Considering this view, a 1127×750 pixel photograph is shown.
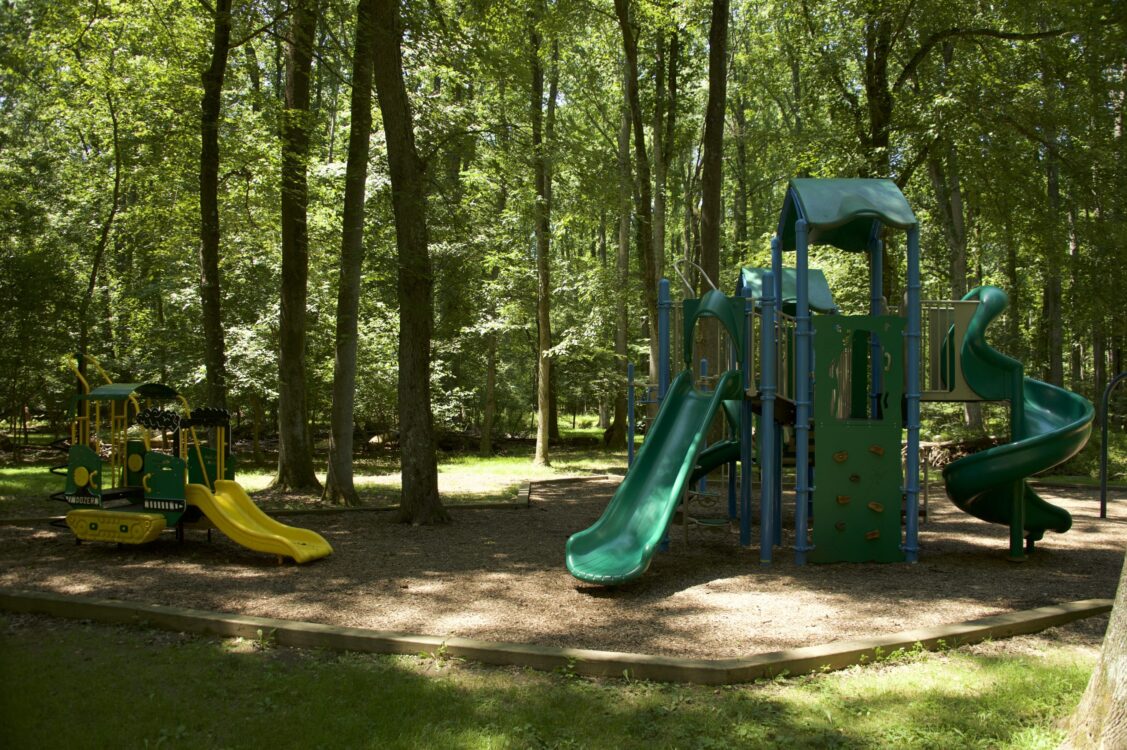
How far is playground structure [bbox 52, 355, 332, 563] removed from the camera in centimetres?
837

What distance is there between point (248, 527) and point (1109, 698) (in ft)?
23.8

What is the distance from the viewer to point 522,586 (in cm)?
728

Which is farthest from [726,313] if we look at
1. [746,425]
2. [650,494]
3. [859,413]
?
[650,494]

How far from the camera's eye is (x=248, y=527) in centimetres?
826

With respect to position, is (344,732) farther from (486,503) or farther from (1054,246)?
(1054,246)

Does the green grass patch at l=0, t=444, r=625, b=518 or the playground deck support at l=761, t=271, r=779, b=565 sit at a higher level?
the playground deck support at l=761, t=271, r=779, b=565

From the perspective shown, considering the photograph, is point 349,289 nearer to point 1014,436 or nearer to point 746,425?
point 746,425

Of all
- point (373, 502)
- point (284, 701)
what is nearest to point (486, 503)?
point (373, 502)

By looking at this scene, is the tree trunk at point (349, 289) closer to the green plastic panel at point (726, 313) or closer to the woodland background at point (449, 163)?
the woodland background at point (449, 163)

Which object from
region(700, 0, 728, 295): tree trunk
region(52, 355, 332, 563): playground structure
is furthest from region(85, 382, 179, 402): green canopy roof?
region(700, 0, 728, 295): tree trunk

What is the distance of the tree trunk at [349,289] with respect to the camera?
12.3m

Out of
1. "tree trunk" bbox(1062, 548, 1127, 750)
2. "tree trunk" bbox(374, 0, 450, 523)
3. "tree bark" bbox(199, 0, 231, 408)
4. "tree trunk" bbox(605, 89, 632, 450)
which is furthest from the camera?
"tree trunk" bbox(605, 89, 632, 450)

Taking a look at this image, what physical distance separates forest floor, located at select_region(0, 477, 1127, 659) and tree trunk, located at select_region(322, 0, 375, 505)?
237 centimetres

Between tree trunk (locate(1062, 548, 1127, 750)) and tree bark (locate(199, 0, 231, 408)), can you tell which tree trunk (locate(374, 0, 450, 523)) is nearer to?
tree bark (locate(199, 0, 231, 408))
